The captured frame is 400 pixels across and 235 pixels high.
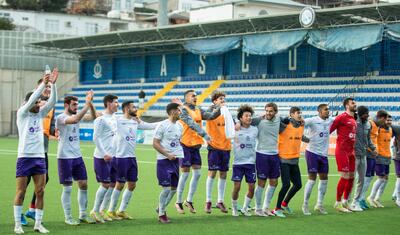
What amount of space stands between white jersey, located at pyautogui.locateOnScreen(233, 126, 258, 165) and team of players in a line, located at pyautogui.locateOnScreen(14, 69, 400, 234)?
19mm

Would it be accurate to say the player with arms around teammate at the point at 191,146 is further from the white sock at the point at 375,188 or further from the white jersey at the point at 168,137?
the white sock at the point at 375,188

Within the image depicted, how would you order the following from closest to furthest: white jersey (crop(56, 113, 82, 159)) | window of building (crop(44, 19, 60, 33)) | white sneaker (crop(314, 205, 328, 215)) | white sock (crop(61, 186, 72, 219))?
1. white sock (crop(61, 186, 72, 219))
2. white jersey (crop(56, 113, 82, 159))
3. white sneaker (crop(314, 205, 328, 215))
4. window of building (crop(44, 19, 60, 33))

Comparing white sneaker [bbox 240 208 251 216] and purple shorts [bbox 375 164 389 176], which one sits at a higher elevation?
purple shorts [bbox 375 164 389 176]

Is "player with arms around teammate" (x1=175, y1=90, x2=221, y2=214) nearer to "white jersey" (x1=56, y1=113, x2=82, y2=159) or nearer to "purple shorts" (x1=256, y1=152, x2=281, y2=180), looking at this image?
"purple shorts" (x1=256, y1=152, x2=281, y2=180)

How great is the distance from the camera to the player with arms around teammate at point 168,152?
1295 cm

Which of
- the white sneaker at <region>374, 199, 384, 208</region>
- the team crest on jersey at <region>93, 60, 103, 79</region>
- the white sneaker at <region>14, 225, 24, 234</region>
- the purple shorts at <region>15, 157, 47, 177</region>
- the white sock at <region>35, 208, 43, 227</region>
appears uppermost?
the team crest on jersey at <region>93, 60, 103, 79</region>

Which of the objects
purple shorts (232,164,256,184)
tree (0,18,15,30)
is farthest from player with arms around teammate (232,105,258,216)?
tree (0,18,15,30)

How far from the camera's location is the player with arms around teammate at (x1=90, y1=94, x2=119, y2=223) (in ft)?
42.2

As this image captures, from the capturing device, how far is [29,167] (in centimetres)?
1151

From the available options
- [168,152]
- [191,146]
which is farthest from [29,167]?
[191,146]

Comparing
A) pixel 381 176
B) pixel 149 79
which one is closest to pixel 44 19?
pixel 149 79

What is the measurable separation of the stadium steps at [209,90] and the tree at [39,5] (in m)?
47.8

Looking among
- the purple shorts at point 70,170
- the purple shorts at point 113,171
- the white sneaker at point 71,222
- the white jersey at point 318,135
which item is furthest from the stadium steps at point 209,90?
the white sneaker at point 71,222

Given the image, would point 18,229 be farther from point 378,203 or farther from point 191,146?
point 378,203
